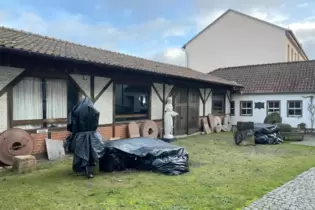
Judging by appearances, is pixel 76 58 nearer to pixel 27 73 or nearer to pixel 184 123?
pixel 27 73

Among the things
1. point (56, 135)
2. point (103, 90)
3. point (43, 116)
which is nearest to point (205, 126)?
point (103, 90)

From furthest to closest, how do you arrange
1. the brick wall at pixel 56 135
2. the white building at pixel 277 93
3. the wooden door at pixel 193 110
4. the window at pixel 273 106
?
1. the window at pixel 273 106
2. the white building at pixel 277 93
3. the wooden door at pixel 193 110
4. the brick wall at pixel 56 135

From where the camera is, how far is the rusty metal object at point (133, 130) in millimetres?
9827

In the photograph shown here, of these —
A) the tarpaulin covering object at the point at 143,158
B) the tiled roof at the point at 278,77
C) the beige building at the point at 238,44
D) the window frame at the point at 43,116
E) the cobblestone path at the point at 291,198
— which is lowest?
the cobblestone path at the point at 291,198

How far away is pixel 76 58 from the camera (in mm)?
7277

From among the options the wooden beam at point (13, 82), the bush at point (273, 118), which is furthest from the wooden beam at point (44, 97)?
the bush at point (273, 118)

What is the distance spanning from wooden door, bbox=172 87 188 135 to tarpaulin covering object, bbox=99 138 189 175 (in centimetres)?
629

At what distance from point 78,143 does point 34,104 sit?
2480 mm

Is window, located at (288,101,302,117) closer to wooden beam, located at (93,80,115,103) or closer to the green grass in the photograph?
the green grass

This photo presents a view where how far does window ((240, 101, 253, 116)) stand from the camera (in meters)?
16.5

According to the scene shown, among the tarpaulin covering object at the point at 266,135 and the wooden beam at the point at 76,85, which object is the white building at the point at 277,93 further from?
the wooden beam at the point at 76,85

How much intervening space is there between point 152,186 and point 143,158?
1.28 metres

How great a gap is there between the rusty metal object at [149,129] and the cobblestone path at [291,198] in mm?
5928

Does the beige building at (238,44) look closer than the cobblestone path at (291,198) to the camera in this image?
No
